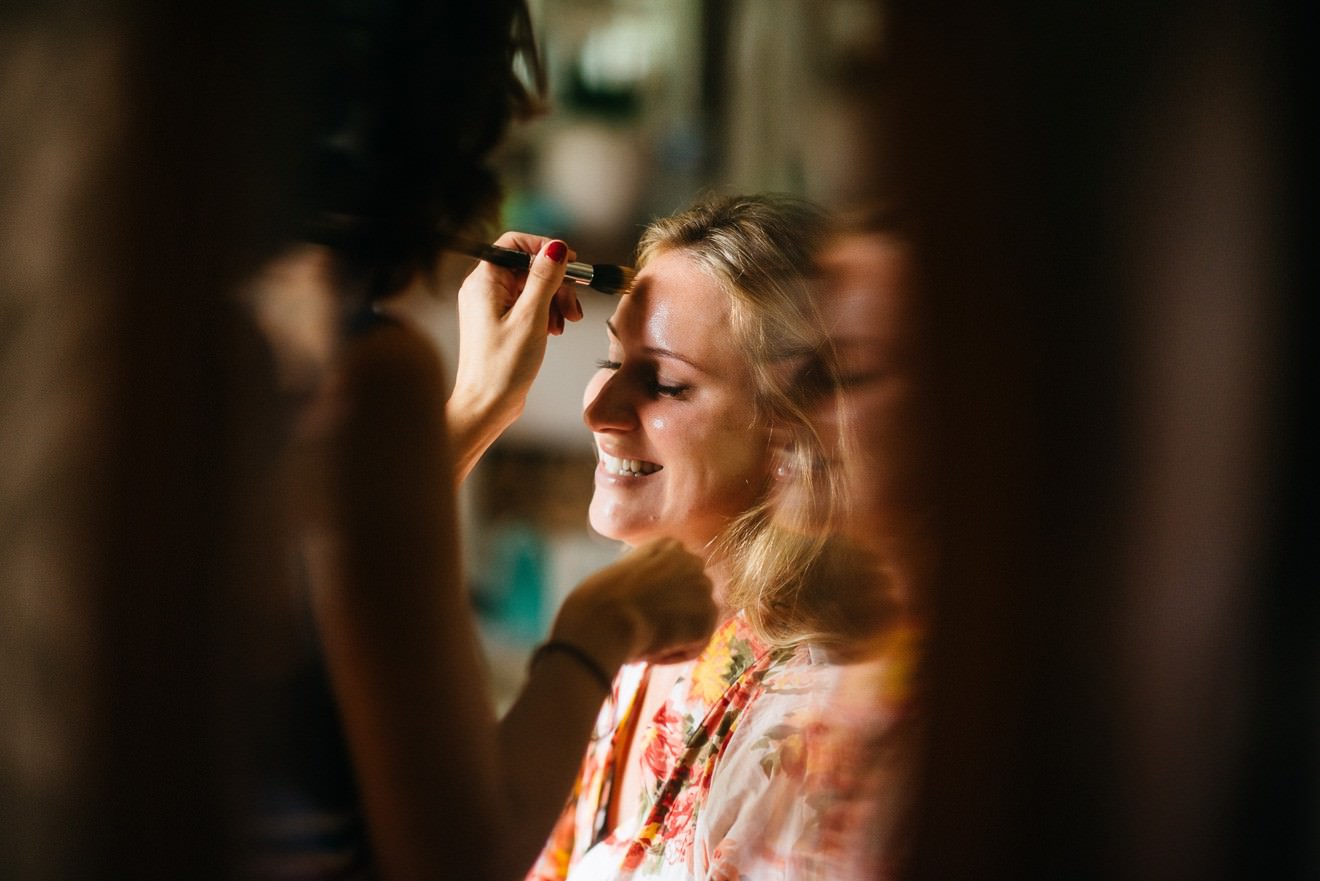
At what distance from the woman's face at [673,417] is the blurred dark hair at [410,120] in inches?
3.5

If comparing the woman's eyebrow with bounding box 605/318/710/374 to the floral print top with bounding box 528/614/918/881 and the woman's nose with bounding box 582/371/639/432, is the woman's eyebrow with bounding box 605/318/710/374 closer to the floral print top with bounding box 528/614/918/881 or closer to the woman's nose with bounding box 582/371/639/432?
the woman's nose with bounding box 582/371/639/432

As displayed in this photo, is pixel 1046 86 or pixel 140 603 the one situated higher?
pixel 1046 86

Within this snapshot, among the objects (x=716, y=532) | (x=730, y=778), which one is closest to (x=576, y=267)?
(x=716, y=532)

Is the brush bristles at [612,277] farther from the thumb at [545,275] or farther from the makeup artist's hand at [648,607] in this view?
the makeup artist's hand at [648,607]

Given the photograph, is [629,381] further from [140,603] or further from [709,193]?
[140,603]

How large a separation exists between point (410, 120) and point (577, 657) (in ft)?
0.83

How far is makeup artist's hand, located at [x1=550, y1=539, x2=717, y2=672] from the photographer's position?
→ 0.41 metres

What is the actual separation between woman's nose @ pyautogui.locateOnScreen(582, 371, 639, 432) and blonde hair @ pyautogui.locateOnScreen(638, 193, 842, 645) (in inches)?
2.2

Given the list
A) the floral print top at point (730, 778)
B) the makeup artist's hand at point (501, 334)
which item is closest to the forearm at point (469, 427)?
the makeup artist's hand at point (501, 334)

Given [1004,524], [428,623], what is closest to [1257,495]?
[1004,524]

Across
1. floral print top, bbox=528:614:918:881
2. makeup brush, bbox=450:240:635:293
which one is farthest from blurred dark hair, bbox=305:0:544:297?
floral print top, bbox=528:614:918:881

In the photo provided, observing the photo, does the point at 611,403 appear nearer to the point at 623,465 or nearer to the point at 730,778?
the point at 623,465

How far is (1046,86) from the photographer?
0.45m

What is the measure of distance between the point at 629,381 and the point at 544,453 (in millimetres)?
51
